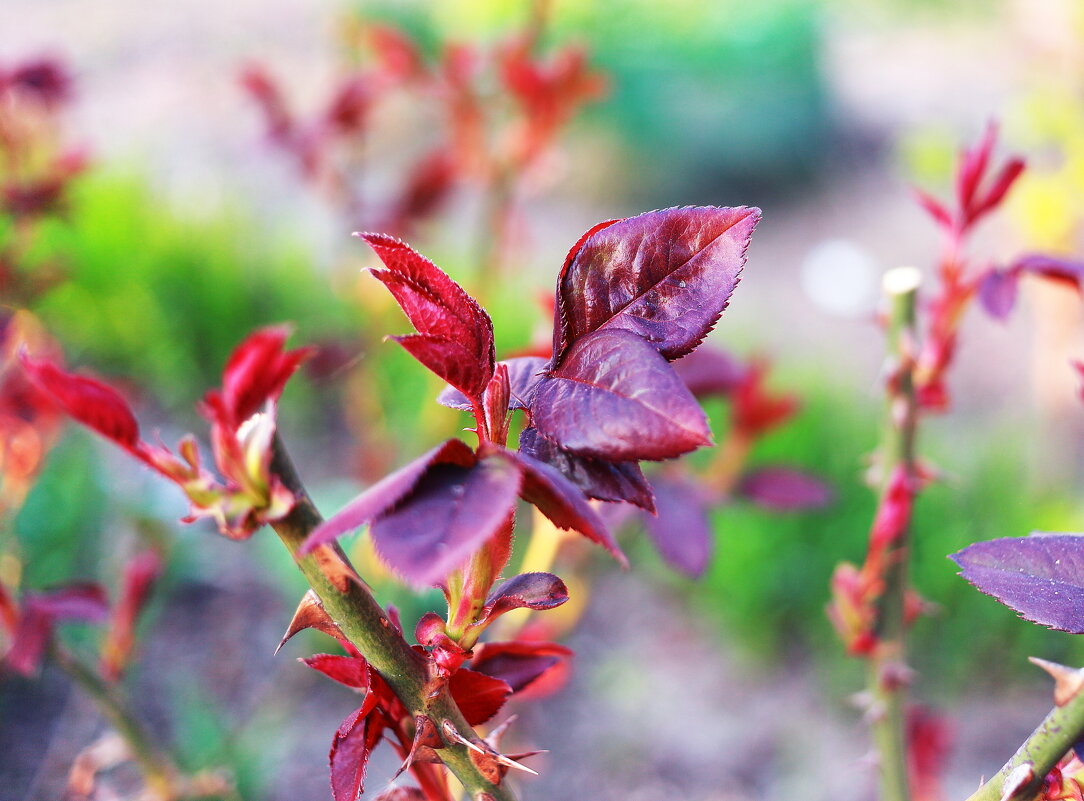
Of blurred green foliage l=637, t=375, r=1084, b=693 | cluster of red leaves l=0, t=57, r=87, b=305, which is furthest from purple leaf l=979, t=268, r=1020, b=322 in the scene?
cluster of red leaves l=0, t=57, r=87, b=305

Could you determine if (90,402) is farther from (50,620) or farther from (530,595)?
(50,620)

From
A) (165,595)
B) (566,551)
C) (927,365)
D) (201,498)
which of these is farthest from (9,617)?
(165,595)

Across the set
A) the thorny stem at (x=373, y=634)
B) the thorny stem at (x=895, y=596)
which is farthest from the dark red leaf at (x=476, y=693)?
the thorny stem at (x=895, y=596)

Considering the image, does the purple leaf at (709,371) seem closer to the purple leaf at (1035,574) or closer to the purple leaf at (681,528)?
the purple leaf at (681,528)

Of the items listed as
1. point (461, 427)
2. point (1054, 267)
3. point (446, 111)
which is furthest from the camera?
point (461, 427)

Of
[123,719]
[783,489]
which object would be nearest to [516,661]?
[123,719]
